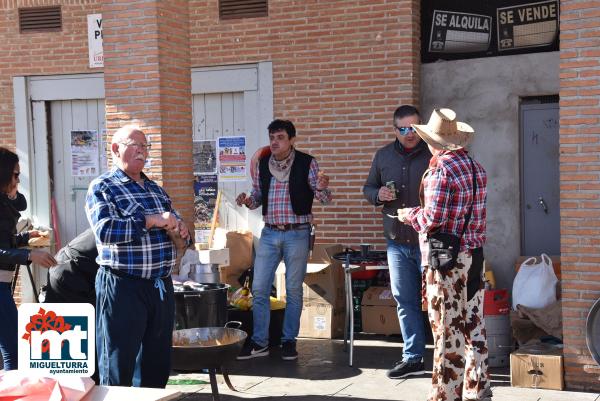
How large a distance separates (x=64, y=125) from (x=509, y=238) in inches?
219

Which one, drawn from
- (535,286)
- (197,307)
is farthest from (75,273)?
(535,286)

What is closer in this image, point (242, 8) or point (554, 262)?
point (554, 262)

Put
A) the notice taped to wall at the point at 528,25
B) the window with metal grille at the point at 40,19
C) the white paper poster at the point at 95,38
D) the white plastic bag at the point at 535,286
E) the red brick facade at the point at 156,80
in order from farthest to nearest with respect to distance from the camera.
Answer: the window with metal grille at the point at 40,19 < the white paper poster at the point at 95,38 < the notice taped to wall at the point at 528,25 < the red brick facade at the point at 156,80 < the white plastic bag at the point at 535,286

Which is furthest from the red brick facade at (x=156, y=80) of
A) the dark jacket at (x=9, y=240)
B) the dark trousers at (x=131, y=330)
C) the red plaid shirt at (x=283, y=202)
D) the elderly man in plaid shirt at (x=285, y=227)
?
the dark trousers at (x=131, y=330)

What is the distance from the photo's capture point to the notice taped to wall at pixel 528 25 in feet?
28.2

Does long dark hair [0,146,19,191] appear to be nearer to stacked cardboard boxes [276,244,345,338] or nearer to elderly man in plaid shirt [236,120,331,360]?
elderly man in plaid shirt [236,120,331,360]

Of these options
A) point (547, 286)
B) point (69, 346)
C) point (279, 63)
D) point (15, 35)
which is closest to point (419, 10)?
point (279, 63)

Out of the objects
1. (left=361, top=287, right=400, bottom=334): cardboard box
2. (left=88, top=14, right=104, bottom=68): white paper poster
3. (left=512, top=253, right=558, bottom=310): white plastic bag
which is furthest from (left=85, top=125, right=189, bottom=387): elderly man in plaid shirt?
(left=88, top=14, right=104, bottom=68): white paper poster

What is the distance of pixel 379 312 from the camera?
857 centimetres

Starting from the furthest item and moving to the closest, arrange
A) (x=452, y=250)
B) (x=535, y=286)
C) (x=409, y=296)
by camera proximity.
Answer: (x=535, y=286)
(x=409, y=296)
(x=452, y=250)

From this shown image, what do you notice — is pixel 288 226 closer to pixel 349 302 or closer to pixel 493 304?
pixel 349 302

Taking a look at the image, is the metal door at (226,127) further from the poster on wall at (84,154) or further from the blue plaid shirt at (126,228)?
the blue plaid shirt at (126,228)

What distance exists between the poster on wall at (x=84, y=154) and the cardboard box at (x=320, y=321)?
356 centimetres

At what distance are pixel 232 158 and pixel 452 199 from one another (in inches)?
186
